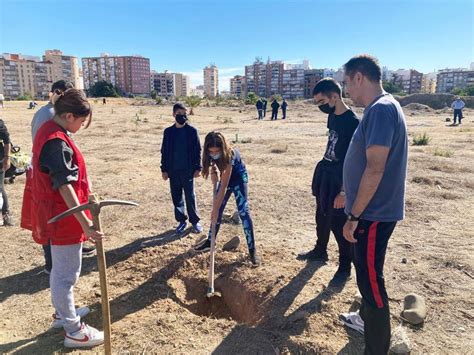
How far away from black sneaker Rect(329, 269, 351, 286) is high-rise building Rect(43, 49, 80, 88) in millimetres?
109917

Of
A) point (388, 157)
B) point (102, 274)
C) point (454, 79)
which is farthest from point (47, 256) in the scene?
point (454, 79)

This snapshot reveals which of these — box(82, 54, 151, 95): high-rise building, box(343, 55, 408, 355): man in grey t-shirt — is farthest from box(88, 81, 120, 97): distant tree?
box(343, 55, 408, 355): man in grey t-shirt

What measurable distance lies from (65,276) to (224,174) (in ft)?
5.59

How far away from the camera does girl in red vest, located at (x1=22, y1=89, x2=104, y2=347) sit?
2.33m

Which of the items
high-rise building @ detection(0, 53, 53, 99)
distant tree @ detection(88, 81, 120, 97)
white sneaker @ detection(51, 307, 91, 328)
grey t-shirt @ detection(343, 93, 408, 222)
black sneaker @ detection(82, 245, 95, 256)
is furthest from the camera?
high-rise building @ detection(0, 53, 53, 99)

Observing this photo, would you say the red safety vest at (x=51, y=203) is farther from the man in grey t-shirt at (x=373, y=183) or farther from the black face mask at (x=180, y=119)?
the black face mask at (x=180, y=119)

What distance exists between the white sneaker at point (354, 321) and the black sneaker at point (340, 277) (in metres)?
0.57

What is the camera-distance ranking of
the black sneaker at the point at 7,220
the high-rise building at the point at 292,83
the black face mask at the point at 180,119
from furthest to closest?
the high-rise building at the point at 292,83, the black sneaker at the point at 7,220, the black face mask at the point at 180,119

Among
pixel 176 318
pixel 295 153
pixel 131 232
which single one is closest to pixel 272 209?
pixel 131 232

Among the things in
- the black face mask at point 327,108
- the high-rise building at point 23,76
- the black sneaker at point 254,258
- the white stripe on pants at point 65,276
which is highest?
the high-rise building at point 23,76

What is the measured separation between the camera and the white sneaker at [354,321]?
287cm

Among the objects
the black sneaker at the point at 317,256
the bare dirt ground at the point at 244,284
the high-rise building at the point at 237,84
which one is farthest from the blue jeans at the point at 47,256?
the high-rise building at the point at 237,84

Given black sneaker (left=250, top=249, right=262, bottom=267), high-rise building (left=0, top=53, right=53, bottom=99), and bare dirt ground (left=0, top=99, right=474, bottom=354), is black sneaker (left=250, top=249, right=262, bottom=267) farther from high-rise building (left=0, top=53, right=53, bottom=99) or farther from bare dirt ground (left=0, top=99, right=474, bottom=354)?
high-rise building (left=0, top=53, right=53, bottom=99)

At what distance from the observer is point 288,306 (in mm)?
3244
